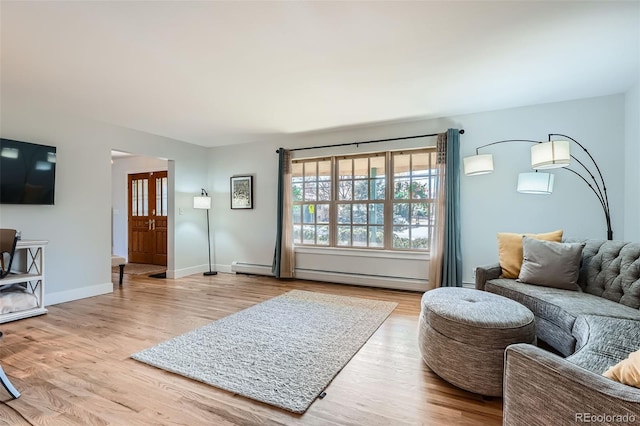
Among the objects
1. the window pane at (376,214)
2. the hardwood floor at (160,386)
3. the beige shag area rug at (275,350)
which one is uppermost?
the window pane at (376,214)

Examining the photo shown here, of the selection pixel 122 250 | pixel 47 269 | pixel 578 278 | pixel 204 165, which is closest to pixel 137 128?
pixel 204 165

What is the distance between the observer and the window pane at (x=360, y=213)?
4.55m

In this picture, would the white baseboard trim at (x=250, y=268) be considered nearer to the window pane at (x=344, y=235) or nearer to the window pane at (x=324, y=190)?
the window pane at (x=344, y=235)

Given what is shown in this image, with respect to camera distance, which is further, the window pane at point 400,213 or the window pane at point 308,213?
the window pane at point 308,213

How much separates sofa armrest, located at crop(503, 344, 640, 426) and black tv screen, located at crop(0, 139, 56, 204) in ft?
15.1

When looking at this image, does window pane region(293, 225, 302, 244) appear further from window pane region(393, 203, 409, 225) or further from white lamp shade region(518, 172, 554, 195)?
white lamp shade region(518, 172, 554, 195)

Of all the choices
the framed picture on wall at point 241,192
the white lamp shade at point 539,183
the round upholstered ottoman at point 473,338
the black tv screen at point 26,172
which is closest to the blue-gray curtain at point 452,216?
the white lamp shade at point 539,183

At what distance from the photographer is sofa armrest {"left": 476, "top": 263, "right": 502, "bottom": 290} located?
9.25 ft

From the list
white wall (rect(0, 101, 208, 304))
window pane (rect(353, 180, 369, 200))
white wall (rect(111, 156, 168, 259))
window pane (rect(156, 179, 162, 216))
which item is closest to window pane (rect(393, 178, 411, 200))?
window pane (rect(353, 180, 369, 200))

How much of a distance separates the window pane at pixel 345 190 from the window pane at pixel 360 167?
0.58 feet

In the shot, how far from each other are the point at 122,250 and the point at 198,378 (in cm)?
642

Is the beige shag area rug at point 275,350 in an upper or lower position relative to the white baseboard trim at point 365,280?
lower

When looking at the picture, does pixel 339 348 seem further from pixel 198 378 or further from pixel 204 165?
pixel 204 165

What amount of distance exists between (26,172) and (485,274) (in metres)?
5.01
